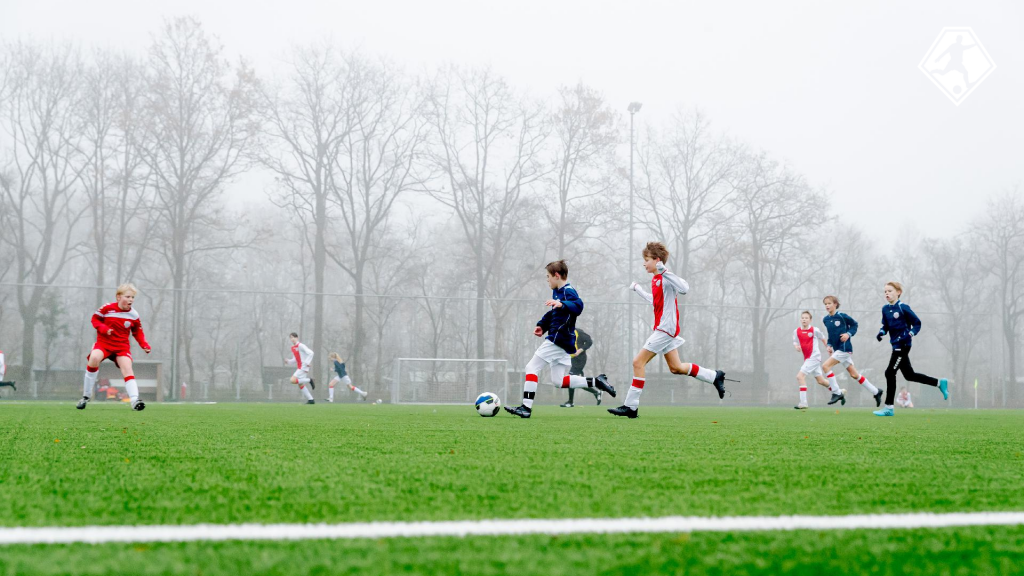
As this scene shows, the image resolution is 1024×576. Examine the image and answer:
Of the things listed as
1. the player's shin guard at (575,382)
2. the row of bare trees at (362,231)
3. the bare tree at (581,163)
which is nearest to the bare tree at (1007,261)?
the row of bare trees at (362,231)

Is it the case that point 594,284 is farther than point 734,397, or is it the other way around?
point 594,284

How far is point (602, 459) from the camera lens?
14.2 ft

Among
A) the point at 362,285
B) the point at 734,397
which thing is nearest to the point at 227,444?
the point at 734,397

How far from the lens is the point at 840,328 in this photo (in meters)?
16.3

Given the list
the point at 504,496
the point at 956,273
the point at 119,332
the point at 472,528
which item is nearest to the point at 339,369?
the point at 119,332

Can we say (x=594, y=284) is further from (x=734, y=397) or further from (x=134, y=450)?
(x=134, y=450)

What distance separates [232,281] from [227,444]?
30121mm

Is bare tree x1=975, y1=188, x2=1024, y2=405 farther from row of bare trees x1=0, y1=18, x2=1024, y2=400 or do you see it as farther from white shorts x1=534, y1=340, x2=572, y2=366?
white shorts x1=534, y1=340, x2=572, y2=366

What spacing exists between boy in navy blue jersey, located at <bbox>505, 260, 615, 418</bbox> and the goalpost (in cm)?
1569

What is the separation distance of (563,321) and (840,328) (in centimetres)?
794

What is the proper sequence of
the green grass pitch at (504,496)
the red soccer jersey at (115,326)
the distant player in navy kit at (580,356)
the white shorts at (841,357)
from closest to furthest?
1. the green grass pitch at (504,496)
2. the red soccer jersey at (115,326)
3. the white shorts at (841,357)
4. the distant player in navy kit at (580,356)

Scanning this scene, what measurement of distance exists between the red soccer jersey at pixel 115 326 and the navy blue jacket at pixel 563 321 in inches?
218

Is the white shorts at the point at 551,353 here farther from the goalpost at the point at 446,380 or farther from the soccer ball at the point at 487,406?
the goalpost at the point at 446,380

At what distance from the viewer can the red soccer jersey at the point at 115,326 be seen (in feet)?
39.0
